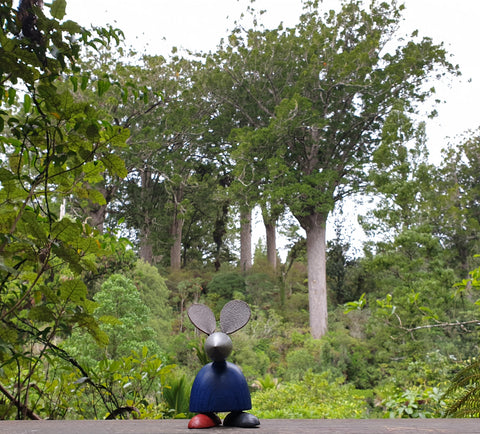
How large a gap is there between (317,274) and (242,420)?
13.1m

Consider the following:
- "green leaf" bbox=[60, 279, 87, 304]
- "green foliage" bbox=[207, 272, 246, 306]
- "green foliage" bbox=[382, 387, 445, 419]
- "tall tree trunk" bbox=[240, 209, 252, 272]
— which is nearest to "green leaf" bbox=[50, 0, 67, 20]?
"green leaf" bbox=[60, 279, 87, 304]

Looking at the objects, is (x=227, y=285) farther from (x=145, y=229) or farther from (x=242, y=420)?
(x=242, y=420)

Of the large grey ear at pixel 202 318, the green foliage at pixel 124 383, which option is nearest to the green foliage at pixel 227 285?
the green foliage at pixel 124 383

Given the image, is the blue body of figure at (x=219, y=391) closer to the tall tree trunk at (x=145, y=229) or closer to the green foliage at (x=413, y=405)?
the green foliage at (x=413, y=405)

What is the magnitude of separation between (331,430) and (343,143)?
15053mm

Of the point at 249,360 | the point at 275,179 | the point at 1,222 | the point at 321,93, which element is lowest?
the point at 249,360

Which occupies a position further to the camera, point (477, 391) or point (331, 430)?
point (477, 391)

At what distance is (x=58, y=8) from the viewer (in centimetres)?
123

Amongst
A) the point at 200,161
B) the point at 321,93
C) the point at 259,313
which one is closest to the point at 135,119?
the point at 200,161

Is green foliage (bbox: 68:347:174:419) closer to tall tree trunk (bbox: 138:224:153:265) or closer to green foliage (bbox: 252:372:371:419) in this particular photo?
green foliage (bbox: 252:372:371:419)

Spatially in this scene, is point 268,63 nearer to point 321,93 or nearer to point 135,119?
point 321,93

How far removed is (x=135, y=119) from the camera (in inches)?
617

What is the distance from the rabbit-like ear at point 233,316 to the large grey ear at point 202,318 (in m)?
0.04

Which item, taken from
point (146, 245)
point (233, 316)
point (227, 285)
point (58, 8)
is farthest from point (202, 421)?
point (146, 245)
